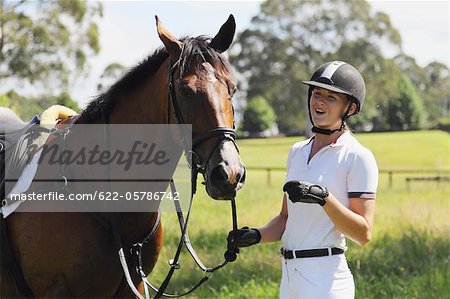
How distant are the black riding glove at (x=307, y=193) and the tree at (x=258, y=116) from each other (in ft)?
138

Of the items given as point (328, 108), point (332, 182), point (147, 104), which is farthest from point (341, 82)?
point (147, 104)

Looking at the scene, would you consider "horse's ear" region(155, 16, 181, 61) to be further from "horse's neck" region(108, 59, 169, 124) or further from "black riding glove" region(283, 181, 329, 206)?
"black riding glove" region(283, 181, 329, 206)

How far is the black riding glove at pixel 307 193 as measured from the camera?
2.42 metres

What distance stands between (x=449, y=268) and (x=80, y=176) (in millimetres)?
4582

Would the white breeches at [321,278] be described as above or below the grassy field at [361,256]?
above

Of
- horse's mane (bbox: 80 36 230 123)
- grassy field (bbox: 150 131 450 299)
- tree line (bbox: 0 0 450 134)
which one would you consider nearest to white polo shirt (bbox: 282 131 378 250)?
horse's mane (bbox: 80 36 230 123)

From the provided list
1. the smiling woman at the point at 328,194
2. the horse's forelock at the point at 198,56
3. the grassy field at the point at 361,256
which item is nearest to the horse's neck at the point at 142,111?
the horse's forelock at the point at 198,56

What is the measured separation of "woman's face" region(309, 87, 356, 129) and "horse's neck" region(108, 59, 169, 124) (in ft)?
2.50

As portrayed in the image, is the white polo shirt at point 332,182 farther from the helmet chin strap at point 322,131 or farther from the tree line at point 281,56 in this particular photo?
the tree line at point 281,56

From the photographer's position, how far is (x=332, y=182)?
263 cm

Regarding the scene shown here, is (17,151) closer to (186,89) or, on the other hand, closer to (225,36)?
(186,89)

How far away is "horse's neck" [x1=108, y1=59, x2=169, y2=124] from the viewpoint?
300 centimetres

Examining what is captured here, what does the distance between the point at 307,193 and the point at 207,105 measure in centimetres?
63

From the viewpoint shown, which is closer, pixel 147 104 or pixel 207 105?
pixel 207 105
